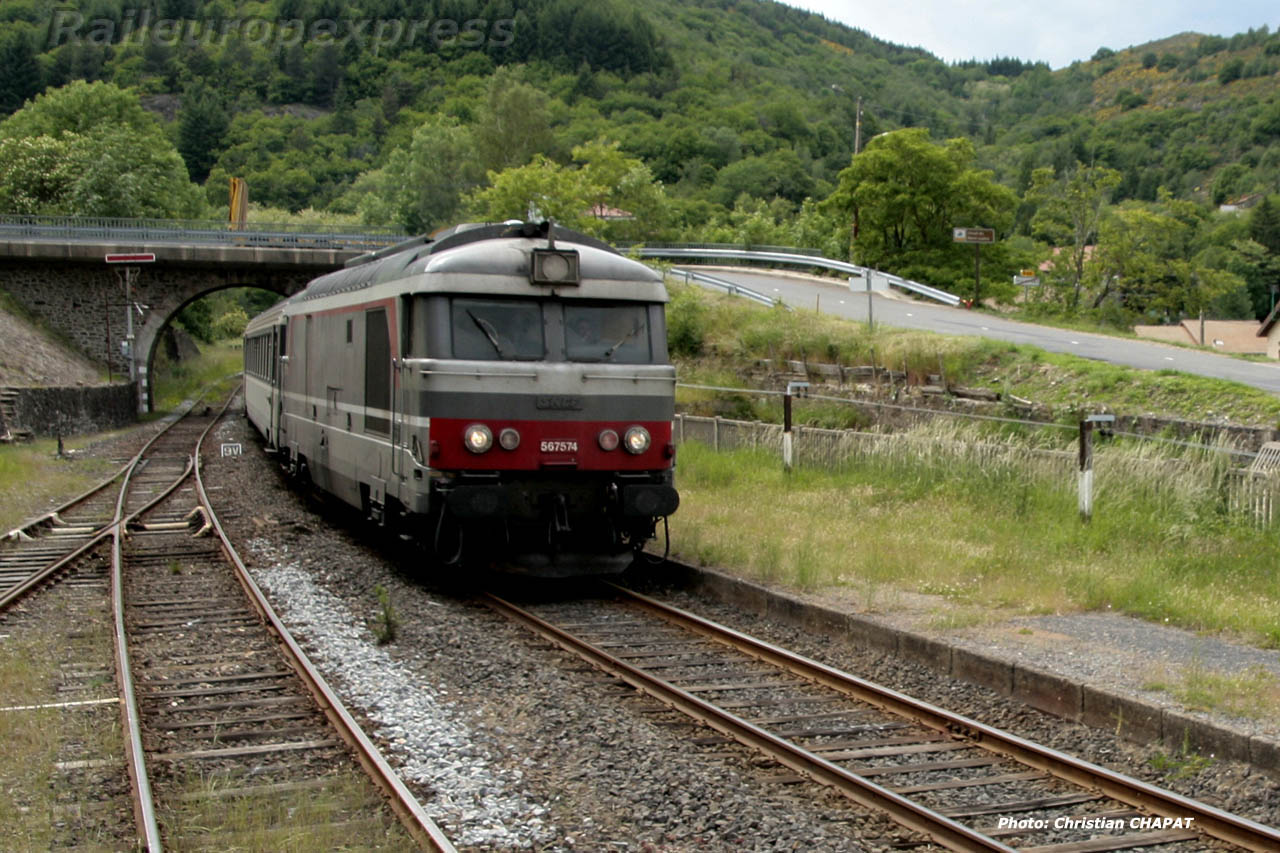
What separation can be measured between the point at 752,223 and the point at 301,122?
385 ft

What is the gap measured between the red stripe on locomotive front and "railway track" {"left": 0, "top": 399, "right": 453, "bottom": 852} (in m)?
2.09

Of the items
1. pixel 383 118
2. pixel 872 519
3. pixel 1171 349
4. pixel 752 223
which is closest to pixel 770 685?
pixel 872 519

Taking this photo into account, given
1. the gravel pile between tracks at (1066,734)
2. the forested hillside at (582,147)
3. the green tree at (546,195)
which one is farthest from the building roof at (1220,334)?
the gravel pile between tracks at (1066,734)

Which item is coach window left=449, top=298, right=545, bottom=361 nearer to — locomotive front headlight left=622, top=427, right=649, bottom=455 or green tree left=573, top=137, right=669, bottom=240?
locomotive front headlight left=622, top=427, right=649, bottom=455

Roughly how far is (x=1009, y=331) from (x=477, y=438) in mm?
20193

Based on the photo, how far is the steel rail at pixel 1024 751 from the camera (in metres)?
5.21

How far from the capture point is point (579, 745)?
22.1 feet

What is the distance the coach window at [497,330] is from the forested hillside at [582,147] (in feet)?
94.4

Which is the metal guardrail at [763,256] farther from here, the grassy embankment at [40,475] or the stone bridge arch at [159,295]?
the grassy embankment at [40,475]

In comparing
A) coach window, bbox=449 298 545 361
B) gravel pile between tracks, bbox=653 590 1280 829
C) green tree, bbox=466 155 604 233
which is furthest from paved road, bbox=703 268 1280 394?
coach window, bbox=449 298 545 361

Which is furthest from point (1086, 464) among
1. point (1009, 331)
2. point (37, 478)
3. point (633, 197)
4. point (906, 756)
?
point (633, 197)

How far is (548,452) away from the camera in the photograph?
10586mm

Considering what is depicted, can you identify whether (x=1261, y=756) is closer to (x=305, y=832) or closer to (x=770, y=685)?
(x=770, y=685)

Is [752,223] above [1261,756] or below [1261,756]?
above
